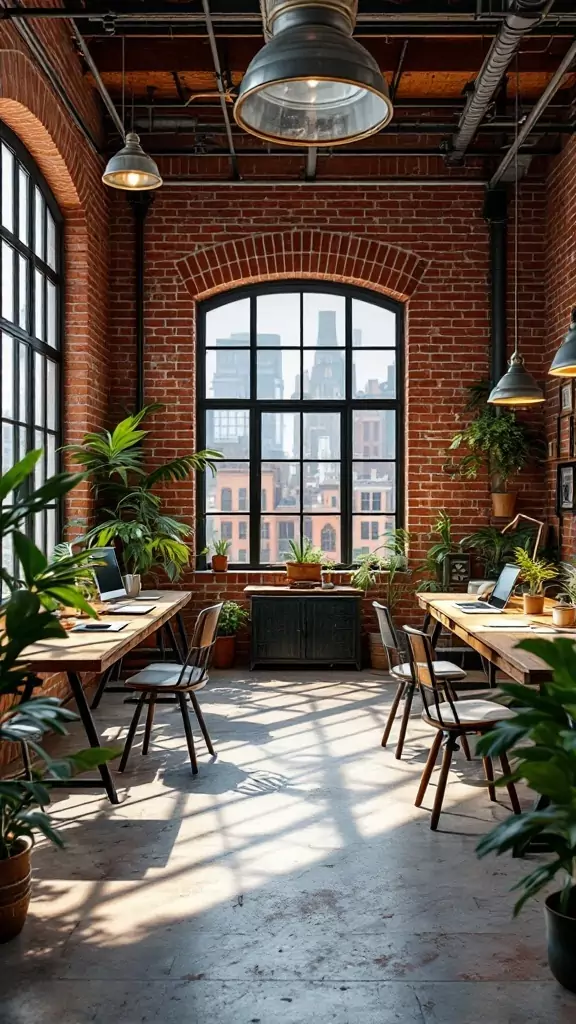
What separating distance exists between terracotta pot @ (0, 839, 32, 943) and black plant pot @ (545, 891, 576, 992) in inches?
65.2

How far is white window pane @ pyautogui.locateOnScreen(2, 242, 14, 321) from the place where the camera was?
541 centimetres

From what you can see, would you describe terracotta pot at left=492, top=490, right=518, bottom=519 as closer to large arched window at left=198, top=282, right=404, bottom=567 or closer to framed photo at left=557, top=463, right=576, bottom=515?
framed photo at left=557, top=463, right=576, bottom=515

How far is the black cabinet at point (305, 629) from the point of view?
756 centimetres

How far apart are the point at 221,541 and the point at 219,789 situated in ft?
12.3

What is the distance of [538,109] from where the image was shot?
20.3 feet

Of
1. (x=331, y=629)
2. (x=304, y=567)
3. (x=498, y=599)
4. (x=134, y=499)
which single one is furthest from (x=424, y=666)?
(x=134, y=499)

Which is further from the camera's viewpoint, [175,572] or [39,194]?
[175,572]

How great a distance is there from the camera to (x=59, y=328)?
6898 mm

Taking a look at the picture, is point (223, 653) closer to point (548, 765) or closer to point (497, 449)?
point (497, 449)

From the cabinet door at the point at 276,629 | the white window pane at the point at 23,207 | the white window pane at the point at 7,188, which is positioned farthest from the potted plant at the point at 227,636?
the white window pane at the point at 7,188

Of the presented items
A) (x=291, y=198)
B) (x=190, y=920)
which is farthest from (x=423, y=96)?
(x=190, y=920)

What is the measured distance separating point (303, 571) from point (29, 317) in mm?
3087

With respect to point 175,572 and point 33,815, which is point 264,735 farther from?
point 33,815

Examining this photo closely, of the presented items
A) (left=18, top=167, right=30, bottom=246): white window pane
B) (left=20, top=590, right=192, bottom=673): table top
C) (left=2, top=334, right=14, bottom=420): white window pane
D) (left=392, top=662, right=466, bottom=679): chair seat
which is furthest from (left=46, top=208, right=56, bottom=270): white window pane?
(left=392, top=662, right=466, bottom=679): chair seat
